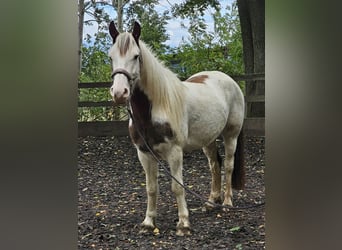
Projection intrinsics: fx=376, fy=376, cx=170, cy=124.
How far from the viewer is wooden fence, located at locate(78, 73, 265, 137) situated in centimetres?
224

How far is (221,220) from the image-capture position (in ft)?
6.04

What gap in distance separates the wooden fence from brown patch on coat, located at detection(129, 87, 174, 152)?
0.73m

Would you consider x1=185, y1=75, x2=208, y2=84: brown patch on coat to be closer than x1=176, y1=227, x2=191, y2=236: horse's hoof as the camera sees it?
No

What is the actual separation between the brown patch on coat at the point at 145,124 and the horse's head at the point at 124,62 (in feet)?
0.38

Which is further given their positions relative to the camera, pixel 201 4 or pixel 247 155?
pixel 201 4

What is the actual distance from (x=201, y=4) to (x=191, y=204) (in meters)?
1.62

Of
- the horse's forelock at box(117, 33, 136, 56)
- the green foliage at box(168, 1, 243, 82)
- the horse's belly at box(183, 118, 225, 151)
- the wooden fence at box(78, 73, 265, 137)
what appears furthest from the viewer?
the green foliage at box(168, 1, 243, 82)

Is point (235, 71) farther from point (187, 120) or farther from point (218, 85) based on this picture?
point (187, 120)

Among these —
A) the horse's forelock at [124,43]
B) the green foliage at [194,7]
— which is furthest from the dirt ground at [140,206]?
the green foliage at [194,7]

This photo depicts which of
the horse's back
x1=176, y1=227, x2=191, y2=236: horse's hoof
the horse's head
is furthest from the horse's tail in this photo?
the horse's head

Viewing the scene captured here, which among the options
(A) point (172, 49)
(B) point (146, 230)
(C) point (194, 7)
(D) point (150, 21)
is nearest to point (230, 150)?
(B) point (146, 230)

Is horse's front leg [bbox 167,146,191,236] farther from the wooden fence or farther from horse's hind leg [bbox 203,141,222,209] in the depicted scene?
the wooden fence

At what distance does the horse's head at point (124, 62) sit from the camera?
130 cm
